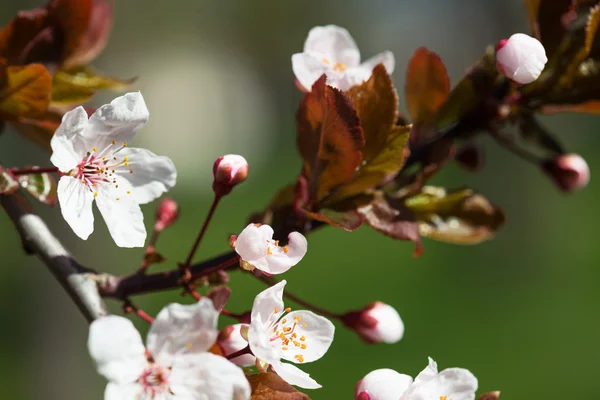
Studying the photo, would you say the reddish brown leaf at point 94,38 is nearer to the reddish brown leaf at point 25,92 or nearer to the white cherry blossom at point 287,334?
the reddish brown leaf at point 25,92

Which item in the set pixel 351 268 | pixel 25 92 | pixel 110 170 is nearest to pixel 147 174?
pixel 110 170

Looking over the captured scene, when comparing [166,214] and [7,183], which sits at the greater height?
[7,183]

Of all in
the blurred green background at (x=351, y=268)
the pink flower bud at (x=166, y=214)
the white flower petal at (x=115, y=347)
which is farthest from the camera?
the blurred green background at (x=351, y=268)

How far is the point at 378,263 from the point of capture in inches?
191

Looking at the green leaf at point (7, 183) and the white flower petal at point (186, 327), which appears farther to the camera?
the green leaf at point (7, 183)

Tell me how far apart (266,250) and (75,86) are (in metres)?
0.31

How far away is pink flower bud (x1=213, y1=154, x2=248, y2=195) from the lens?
53cm

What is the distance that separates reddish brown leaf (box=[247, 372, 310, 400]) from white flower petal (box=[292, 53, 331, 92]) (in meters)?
0.26

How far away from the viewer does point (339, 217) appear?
534 mm

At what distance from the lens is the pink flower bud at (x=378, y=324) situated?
22.9 inches

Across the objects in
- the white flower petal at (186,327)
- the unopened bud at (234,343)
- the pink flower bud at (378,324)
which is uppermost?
the white flower petal at (186,327)

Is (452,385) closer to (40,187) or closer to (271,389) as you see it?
(271,389)

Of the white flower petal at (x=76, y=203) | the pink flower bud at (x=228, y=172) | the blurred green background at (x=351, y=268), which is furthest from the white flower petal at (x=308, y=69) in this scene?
the blurred green background at (x=351, y=268)

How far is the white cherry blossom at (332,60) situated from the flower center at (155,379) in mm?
271
